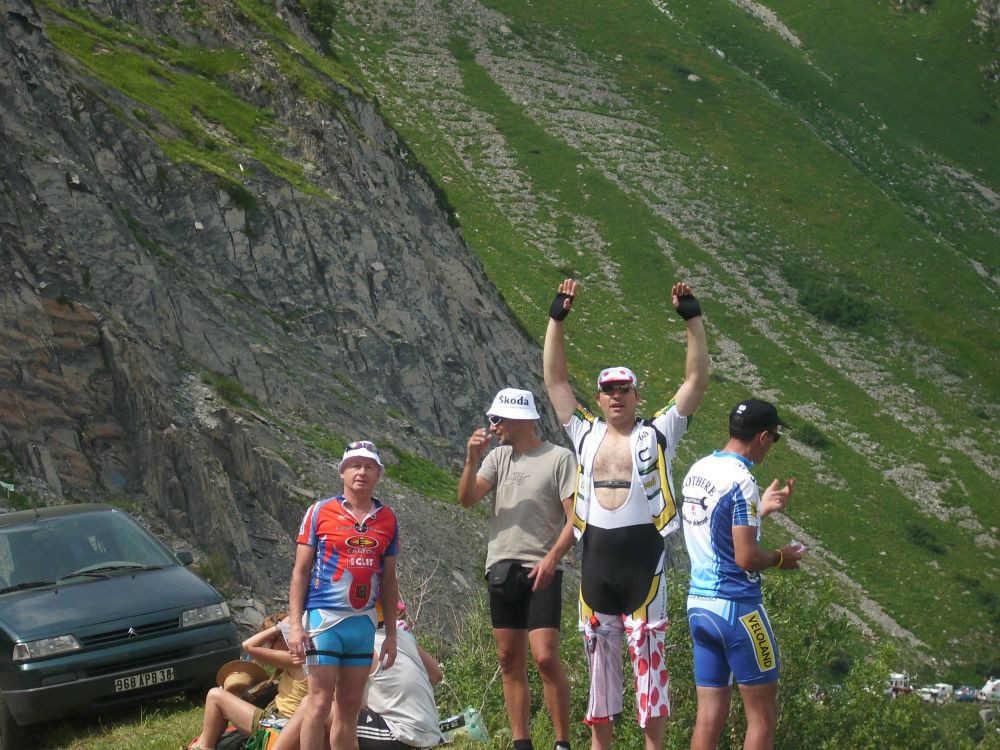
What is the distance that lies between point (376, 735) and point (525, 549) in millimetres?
1563

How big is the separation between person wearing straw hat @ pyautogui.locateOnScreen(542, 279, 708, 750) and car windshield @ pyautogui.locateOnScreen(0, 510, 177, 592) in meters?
5.36

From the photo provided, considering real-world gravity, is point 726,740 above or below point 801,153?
above

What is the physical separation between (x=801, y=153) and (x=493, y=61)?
856 inches

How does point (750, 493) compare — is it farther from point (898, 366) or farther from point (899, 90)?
point (899, 90)

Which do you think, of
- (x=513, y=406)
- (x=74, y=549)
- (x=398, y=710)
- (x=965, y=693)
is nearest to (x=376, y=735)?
(x=398, y=710)

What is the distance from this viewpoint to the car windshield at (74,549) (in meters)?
10.3

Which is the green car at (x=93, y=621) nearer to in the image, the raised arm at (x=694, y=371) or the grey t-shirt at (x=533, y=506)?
the grey t-shirt at (x=533, y=506)

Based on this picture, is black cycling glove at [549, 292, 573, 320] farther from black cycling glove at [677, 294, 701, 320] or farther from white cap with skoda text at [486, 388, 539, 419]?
black cycling glove at [677, 294, 701, 320]

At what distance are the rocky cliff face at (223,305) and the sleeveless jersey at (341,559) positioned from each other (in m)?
11.5

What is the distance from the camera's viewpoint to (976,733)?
67.2 ft

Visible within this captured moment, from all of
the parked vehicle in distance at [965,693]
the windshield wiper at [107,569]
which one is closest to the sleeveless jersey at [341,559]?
the windshield wiper at [107,569]

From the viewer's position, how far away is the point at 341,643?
6.81m

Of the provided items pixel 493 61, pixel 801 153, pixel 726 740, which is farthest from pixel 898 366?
pixel 726 740

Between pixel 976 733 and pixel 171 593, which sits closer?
pixel 171 593
